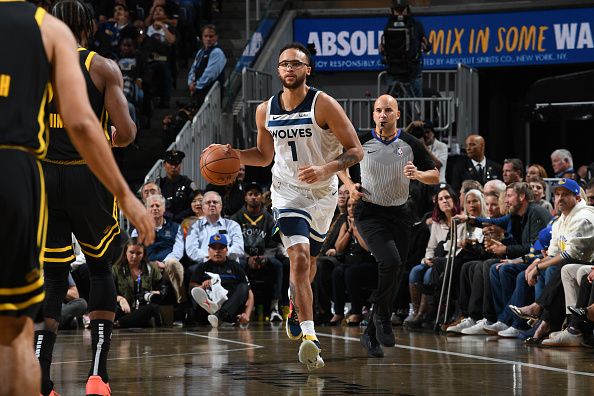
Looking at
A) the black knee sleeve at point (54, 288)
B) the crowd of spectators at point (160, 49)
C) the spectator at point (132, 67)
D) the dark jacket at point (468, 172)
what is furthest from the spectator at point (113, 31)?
the black knee sleeve at point (54, 288)

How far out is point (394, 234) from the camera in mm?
9820

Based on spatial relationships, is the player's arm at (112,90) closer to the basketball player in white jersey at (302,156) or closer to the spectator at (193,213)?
the basketball player in white jersey at (302,156)

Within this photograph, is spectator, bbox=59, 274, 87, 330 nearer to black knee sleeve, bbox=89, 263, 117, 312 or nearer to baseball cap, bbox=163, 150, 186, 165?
baseball cap, bbox=163, 150, 186, 165

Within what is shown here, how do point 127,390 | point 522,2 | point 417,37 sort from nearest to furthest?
1. point 127,390
2. point 417,37
3. point 522,2

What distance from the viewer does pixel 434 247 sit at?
43.9 ft

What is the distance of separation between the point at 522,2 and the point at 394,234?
10.6 metres

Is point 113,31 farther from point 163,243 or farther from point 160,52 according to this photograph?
point 163,243

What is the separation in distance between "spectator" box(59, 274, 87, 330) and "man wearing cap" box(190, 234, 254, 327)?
138cm

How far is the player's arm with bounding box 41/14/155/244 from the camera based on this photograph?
419cm

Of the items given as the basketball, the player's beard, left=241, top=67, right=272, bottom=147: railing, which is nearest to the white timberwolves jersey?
the player's beard

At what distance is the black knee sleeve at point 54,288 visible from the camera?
6.55 m

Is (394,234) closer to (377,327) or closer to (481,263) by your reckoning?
(377,327)

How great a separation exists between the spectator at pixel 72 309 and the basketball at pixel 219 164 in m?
4.96

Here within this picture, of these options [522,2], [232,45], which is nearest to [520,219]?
[522,2]
